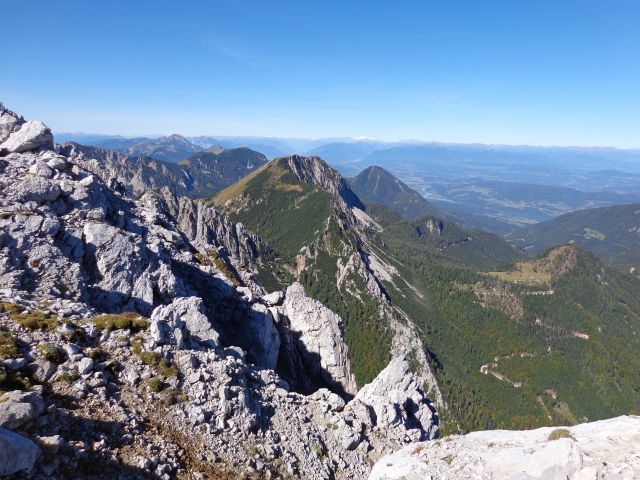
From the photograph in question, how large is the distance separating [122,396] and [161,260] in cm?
2221

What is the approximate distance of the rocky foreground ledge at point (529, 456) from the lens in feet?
64.5

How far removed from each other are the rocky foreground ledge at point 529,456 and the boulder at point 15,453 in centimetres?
2016

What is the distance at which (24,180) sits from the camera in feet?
130

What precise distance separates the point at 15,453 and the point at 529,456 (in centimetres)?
2641

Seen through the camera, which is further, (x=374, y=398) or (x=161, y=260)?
(x=161, y=260)

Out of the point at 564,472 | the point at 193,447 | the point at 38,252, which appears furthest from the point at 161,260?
the point at 564,472

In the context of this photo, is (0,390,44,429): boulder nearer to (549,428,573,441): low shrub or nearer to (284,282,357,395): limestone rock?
(549,428,573,441): low shrub

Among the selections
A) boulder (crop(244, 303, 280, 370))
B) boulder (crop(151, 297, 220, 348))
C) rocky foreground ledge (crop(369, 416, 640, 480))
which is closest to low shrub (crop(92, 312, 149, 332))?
boulder (crop(151, 297, 220, 348))

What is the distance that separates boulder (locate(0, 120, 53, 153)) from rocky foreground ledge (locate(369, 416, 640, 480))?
176 feet

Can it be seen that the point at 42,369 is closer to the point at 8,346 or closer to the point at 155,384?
the point at 8,346

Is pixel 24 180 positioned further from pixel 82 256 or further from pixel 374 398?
pixel 374 398

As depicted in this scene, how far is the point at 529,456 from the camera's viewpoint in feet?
72.8

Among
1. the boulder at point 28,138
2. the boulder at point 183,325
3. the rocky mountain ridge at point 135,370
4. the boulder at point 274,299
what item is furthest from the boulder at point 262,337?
the boulder at point 28,138

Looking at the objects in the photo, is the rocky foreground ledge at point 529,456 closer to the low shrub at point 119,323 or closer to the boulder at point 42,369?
the low shrub at point 119,323
